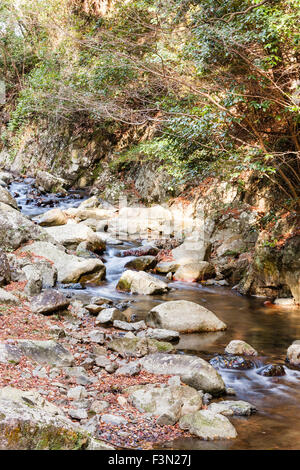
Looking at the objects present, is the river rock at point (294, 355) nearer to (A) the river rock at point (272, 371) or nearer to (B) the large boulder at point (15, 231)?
(A) the river rock at point (272, 371)

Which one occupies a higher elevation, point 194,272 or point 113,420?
point 194,272

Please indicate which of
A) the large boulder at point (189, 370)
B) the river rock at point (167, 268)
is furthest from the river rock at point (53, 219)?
the large boulder at point (189, 370)

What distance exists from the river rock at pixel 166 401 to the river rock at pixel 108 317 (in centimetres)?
251

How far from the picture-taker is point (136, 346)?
5.56 metres

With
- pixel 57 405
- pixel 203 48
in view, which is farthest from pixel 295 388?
pixel 203 48

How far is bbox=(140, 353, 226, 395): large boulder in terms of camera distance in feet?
15.1

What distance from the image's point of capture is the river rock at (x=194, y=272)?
10844mm

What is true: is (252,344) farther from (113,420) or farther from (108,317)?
(113,420)

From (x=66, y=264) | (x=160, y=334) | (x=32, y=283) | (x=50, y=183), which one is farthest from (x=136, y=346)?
(x=50, y=183)

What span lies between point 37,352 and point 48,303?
2115 millimetres

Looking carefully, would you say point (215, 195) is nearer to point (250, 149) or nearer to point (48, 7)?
point (250, 149)

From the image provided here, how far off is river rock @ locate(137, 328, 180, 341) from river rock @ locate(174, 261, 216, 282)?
14.6 ft

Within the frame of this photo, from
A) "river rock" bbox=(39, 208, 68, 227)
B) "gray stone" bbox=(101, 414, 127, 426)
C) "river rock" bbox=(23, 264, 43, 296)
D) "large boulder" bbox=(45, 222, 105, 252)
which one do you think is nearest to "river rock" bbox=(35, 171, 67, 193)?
"river rock" bbox=(39, 208, 68, 227)

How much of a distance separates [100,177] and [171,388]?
17107mm
